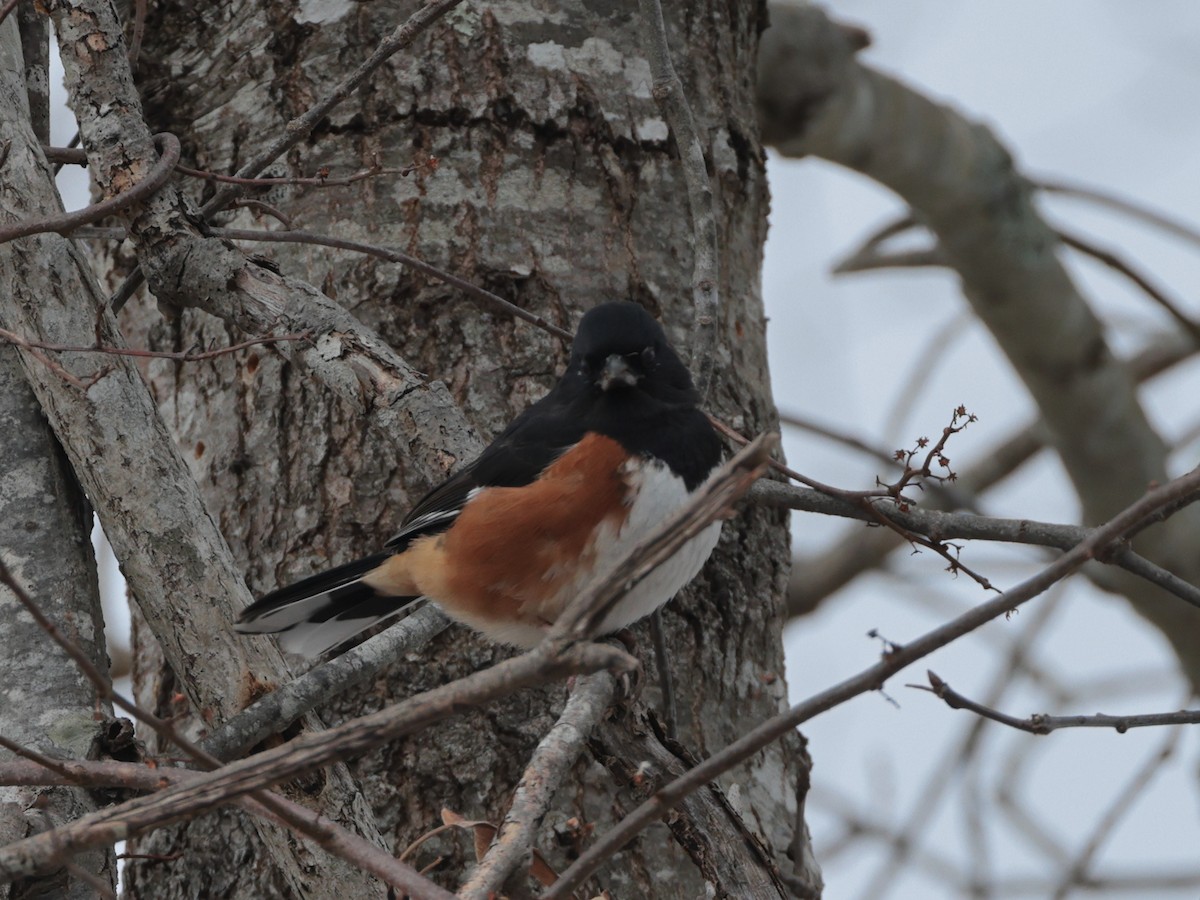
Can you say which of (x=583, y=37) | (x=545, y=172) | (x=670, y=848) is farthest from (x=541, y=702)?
(x=583, y=37)

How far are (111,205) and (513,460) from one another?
0.84 meters

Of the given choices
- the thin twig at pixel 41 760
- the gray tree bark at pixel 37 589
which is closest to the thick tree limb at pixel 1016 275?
the gray tree bark at pixel 37 589

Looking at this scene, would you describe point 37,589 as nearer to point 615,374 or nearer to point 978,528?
point 615,374

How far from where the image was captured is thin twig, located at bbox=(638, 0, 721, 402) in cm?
246

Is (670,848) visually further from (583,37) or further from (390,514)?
(583,37)

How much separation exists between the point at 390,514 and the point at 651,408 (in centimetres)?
57

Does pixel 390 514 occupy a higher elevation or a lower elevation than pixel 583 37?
lower

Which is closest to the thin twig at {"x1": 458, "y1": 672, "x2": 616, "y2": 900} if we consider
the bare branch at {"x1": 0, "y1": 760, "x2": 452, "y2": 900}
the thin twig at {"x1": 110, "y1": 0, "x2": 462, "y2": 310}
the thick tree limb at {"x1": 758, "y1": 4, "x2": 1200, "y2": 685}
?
the bare branch at {"x1": 0, "y1": 760, "x2": 452, "y2": 900}

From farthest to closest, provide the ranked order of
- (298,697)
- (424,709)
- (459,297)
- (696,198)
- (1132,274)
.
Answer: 1. (1132,274)
2. (459,297)
3. (696,198)
4. (298,697)
5. (424,709)

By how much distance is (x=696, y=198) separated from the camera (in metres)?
2.50

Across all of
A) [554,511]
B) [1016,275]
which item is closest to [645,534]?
[554,511]

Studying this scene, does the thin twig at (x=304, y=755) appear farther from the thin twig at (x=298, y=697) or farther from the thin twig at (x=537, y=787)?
the thin twig at (x=298, y=697)

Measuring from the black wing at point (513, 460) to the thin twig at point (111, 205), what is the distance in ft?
2.43

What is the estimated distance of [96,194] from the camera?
2.98m
